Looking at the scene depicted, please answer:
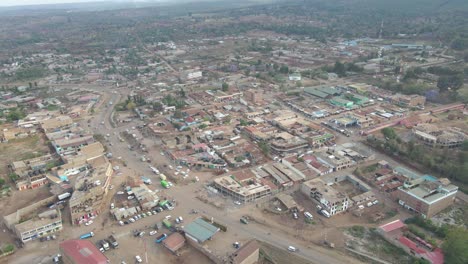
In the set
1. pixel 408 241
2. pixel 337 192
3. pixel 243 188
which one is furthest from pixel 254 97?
pixel 408 241

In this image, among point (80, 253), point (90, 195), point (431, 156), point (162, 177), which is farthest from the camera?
point (431, 156)

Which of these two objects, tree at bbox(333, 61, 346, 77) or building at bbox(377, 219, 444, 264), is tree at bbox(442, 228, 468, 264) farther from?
tree at bbox(333, 61, 346, 77)

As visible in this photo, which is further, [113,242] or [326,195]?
[326,195]

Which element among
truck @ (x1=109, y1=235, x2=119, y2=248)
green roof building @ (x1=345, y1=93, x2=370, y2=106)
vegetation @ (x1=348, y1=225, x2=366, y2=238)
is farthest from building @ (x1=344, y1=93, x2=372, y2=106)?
truck @ (x1=109, y1=235, x2=119, y2=248)

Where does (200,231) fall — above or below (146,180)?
above

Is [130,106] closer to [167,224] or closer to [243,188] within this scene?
[243,188]

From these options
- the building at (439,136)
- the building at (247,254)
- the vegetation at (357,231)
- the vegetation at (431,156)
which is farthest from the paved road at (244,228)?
the building at (439,136)

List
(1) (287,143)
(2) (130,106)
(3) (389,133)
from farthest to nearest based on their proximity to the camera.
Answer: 1. (2) (130,106)
2. (3) (389,133)
3. (1) (287,143)
